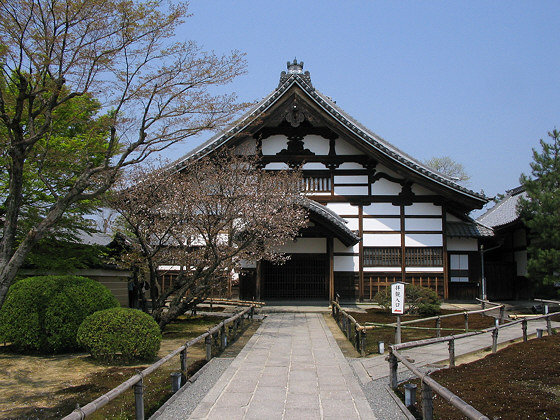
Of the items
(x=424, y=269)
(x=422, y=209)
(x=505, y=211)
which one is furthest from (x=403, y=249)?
(x=505, y=211)

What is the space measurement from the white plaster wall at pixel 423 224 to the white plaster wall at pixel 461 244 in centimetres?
101

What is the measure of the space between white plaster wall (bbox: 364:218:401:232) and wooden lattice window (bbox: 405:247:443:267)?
1108mm

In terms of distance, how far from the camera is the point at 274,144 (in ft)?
72.3

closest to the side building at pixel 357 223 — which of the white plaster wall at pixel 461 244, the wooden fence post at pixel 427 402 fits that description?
the white plaster wall at pixel 461 244

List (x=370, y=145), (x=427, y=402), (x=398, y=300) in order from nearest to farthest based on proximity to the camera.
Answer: (x=427, y=402) → (x=398, y=300) → (x=370, y=145)

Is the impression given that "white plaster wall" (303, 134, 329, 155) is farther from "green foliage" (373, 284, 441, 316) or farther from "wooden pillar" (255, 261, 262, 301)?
"green foliage" (373, 284, 441, 316)

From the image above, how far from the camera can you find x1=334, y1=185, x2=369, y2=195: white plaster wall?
21.9m

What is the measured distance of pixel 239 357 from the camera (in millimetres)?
10328

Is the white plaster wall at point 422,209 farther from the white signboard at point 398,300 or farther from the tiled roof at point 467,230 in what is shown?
the white signboard at point 398,300

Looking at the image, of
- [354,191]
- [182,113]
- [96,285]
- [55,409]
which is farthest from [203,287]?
[354,191]

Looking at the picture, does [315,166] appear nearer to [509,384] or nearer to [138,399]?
[509,384]

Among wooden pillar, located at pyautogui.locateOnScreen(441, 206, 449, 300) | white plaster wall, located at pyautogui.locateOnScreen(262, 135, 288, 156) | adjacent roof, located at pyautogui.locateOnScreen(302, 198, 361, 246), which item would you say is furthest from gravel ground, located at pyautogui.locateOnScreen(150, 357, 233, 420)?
wooden pillar, located at pyautogui.locateOnScreen(441, 206, 449, 300)

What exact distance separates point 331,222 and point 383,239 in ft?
11.5

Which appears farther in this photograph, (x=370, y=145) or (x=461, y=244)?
(x=461, y=244)
